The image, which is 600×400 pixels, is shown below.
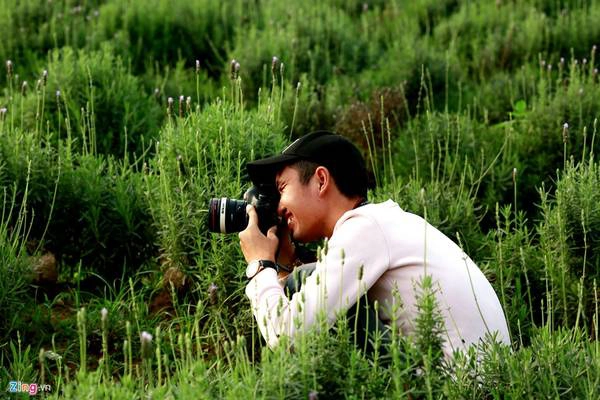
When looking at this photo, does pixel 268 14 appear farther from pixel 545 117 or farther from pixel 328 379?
pixel 328 379

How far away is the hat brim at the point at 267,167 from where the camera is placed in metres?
4.05

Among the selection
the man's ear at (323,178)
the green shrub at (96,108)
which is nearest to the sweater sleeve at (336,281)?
the man's ear at (323,178)

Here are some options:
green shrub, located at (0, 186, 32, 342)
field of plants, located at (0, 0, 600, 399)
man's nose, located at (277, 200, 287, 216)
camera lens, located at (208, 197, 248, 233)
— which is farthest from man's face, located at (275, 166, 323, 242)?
green shrub, located at (0, 186, 32, 342)

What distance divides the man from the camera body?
8cm

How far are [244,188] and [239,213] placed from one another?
77cm

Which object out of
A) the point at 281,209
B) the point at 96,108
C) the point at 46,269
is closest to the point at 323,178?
the point at 281,209

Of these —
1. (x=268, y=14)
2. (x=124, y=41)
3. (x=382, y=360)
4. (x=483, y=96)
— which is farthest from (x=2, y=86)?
(x=382, y=360)

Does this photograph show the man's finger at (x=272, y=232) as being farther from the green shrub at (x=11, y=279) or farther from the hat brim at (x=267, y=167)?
the green shrub at (x=11, y=279)

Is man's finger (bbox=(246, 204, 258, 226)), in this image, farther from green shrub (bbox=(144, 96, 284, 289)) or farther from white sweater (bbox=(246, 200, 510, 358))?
green shrub (bbox=(144, 96, 284, 289))

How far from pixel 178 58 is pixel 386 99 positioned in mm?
1881

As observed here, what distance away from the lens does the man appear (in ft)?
11.9

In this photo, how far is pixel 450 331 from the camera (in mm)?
3686

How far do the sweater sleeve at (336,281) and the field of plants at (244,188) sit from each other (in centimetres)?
13

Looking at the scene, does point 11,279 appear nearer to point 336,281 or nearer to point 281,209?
point 281,209
